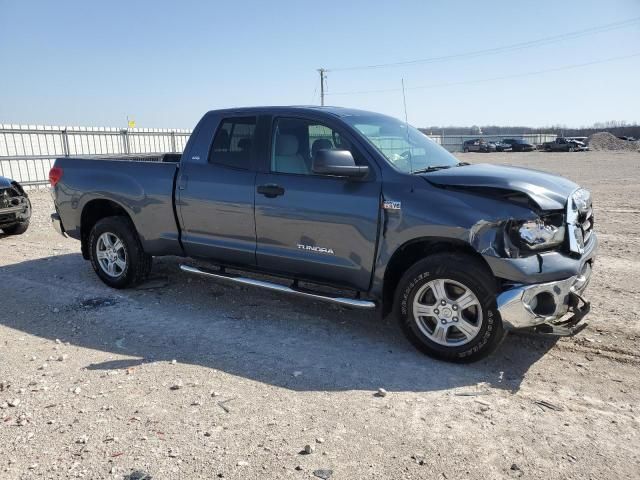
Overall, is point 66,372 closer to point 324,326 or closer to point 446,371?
point 324,326

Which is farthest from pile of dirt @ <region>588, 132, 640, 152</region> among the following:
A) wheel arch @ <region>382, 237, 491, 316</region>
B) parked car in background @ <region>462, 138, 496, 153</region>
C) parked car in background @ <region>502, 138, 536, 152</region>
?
wheel arch @ <region>382, 237, 491, 316</region>

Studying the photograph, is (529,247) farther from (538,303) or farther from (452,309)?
(452,309)

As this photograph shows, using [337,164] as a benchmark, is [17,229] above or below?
below

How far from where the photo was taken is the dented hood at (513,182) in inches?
149

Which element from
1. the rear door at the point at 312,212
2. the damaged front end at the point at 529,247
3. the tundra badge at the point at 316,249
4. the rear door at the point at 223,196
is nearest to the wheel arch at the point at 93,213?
the rear door at the point at 223,196

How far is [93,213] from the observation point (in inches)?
249

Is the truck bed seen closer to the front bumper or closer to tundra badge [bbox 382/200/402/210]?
tundra badge [bbox 382/200/402/210]

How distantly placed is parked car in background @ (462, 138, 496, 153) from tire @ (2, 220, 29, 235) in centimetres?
4945

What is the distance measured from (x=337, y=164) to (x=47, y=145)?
16562 millimetres

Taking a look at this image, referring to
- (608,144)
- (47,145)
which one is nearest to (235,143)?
(47,145)

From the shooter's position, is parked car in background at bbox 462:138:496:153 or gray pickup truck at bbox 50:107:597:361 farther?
parked car in background at bbox 462:138:496:153

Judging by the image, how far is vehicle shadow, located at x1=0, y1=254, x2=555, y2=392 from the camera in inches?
155

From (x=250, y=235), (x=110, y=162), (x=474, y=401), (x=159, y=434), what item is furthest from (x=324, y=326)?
(x=110, y=162)

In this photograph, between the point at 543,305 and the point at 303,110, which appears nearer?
the point at 543,305
